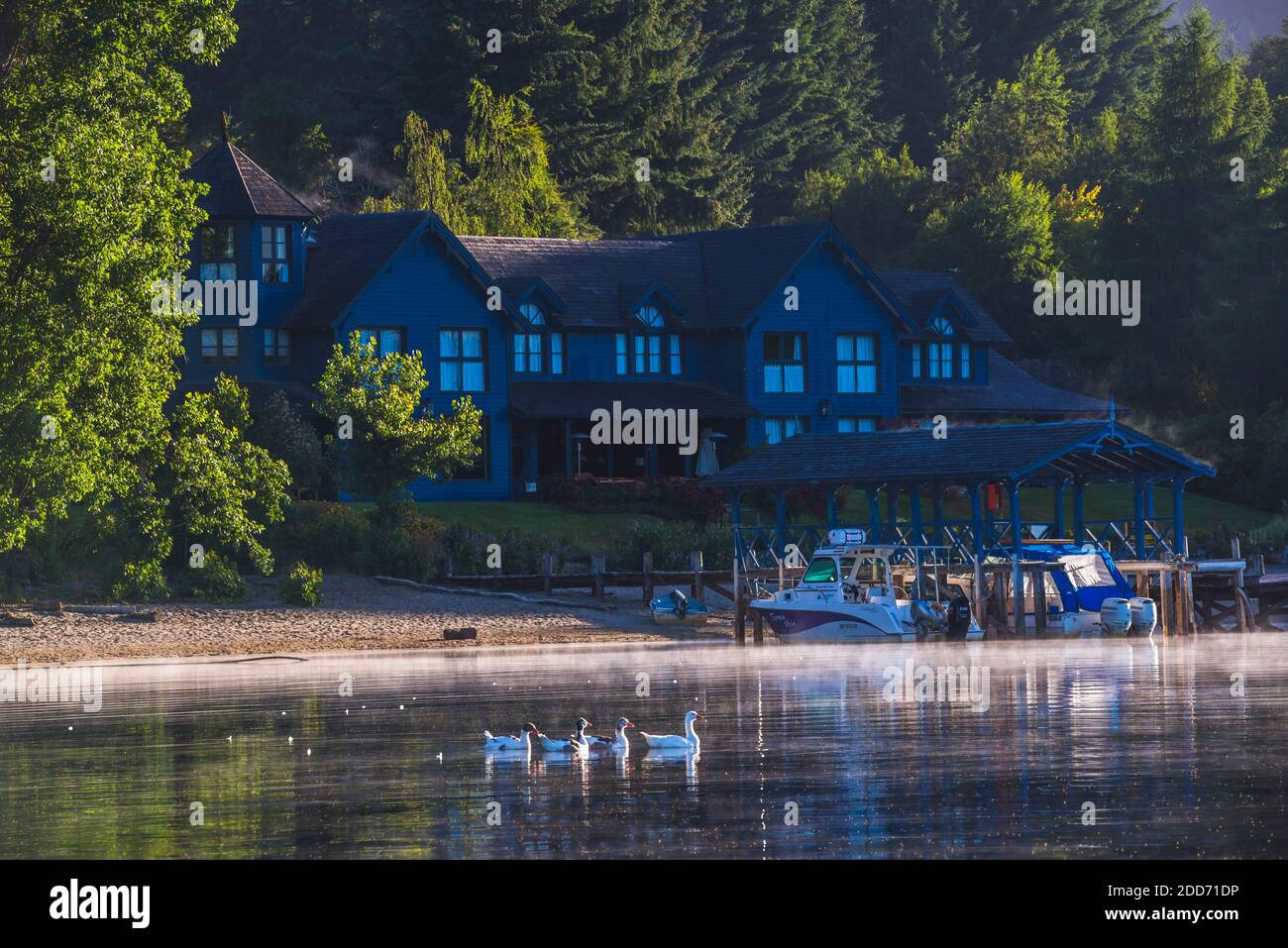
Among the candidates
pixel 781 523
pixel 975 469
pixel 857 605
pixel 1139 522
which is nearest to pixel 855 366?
pixel 781 523

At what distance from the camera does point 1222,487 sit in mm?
84812

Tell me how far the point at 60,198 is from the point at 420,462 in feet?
57.9

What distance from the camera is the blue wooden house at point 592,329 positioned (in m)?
74.8

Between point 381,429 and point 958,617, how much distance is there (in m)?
19.1

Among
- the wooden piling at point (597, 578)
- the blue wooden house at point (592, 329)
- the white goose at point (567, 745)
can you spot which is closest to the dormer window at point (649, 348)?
the blue wooden house at point (592, 329)

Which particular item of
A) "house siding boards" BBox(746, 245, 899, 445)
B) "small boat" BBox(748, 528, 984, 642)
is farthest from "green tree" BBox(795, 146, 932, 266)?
"small boat" BBox(748, 528, 984, 642)

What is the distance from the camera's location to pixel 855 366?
84188 millimetres

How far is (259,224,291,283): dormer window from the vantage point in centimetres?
7506

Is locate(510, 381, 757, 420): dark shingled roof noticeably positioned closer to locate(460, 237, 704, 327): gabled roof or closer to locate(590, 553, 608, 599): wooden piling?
locate(460, 237, 704, 327): gabled roof

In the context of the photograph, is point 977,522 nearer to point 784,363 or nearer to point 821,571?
point 821,571

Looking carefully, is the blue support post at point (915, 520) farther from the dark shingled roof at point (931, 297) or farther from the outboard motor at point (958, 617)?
the dark shingled roof at point (931, 297)

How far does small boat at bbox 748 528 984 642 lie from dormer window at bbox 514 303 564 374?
2545 centimetres
